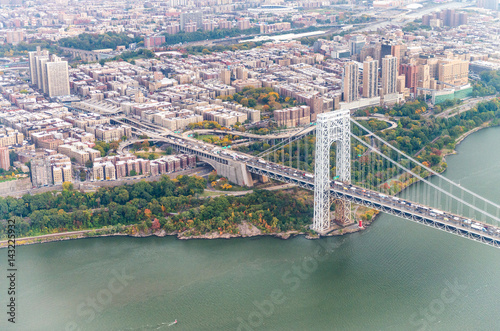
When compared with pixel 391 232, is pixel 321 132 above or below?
above

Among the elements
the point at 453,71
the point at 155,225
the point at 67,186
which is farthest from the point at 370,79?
the point at 67,186

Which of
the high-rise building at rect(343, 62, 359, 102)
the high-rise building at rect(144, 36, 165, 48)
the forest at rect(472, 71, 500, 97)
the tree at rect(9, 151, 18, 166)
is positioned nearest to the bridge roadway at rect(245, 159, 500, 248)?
the tree at rect(9, 151, 18, 166)

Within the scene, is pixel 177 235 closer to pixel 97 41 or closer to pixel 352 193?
pixel 352 193

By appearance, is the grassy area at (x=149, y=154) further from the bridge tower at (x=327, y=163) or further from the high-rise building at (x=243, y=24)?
the high-rise building at (x=243, y=24)

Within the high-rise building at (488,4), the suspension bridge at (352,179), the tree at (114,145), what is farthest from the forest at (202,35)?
the suspension bridge at (352,179)

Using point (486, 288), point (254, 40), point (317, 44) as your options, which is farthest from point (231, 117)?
point (254, 40)

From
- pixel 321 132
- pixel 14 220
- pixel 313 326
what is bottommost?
pixel 313 326

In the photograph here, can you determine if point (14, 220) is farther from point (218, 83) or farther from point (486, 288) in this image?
point (218, 83)
